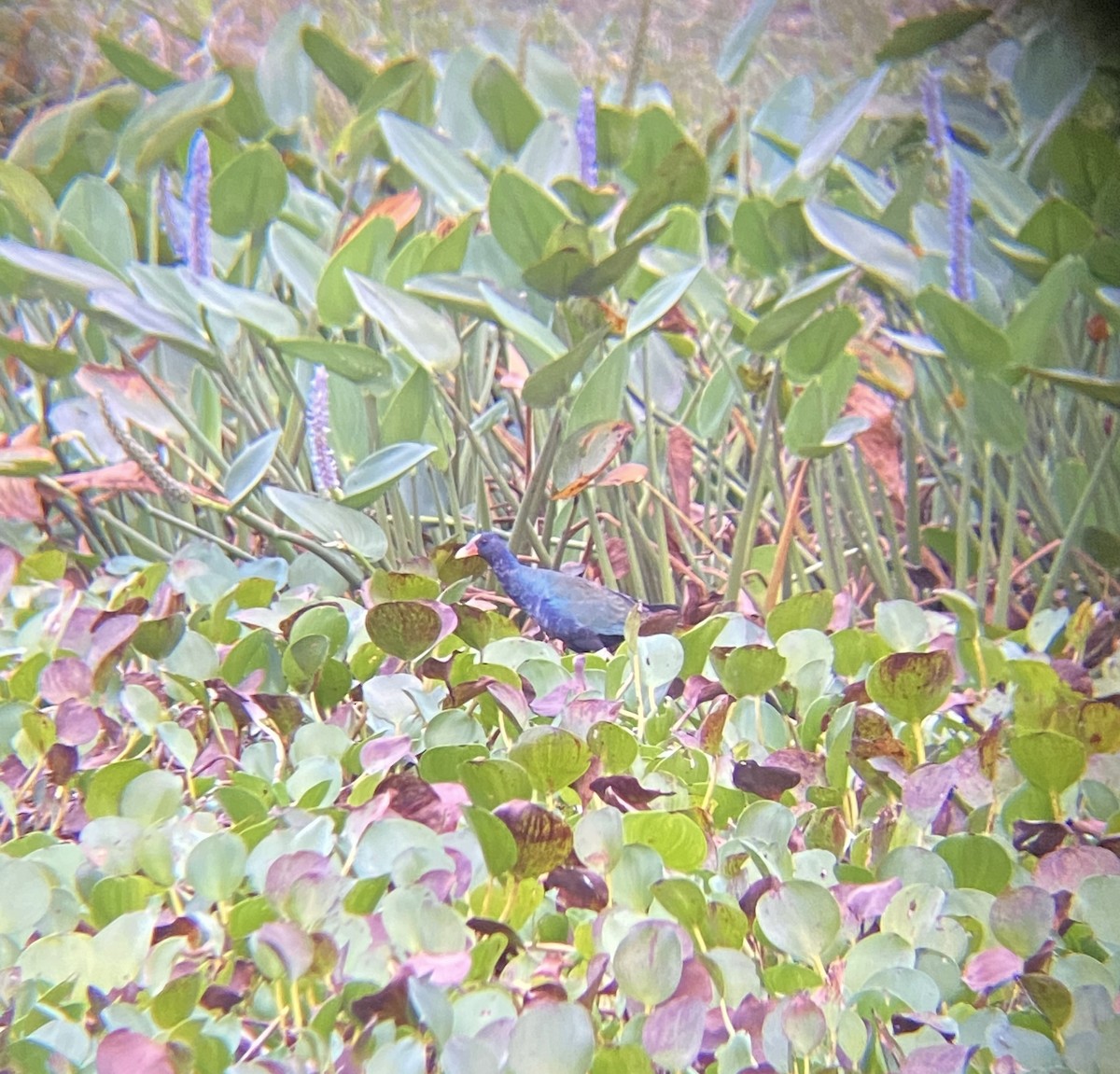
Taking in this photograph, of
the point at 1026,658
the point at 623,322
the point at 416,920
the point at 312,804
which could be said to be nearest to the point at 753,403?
the point at 623,322

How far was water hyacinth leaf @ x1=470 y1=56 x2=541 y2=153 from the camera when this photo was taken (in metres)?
1.20

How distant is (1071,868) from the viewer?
23.3 inches

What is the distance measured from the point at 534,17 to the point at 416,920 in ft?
5.52

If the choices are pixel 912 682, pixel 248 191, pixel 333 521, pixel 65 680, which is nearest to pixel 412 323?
pixel 333 521

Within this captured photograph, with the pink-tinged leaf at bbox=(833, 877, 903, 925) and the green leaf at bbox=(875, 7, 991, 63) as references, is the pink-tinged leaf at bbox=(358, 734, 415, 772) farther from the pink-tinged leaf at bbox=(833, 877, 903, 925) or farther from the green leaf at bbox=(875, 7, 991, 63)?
the green leaf at bbox=(875, 7, 991, 63)

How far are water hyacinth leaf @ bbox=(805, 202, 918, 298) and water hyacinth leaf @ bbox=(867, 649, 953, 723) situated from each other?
420 millimetres

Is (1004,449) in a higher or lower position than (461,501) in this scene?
higher

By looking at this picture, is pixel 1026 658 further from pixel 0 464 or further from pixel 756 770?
pixel 0 464

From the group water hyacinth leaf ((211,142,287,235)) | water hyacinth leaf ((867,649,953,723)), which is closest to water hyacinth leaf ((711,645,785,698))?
water hyacinth leaf ((867,649,953,723))

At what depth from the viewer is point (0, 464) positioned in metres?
0.96

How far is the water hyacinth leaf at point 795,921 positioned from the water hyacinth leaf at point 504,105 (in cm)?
93

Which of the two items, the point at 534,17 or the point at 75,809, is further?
the point at 534,17

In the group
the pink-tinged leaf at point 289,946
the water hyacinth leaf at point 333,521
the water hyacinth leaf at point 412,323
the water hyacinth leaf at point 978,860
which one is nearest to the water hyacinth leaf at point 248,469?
the water hyacinth leaf at point 333,521

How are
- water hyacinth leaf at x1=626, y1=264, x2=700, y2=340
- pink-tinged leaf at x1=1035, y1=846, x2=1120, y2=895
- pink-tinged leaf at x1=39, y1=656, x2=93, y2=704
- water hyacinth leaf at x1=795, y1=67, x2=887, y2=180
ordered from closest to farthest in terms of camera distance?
1. pink-tinged leaf at x1=1035, y1=846, x2=1120, y2=895
2. pink-tinged leaf at x1=39, y1=656, x2=93, y2=704
3. water hyacinth leaf at x1=626, y1=264, x2=700, y2=340
4. water hyacinth leaf at x1=795, y1=67, x2=887, y2=180
